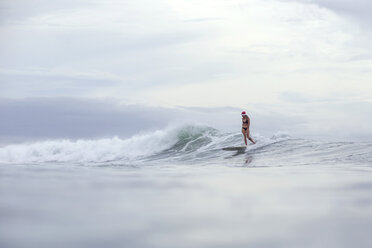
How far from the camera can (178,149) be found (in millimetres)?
20422

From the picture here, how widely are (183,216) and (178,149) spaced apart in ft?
56.3

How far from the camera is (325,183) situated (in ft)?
18.9

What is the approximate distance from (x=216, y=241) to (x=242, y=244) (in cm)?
16

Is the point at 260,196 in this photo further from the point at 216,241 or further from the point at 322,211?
the point at 216,241

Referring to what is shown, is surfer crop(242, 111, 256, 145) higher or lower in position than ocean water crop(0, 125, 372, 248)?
higher

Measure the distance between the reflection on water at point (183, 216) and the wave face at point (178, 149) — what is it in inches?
386

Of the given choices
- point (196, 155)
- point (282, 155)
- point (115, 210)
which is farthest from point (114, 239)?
point (196, 155)

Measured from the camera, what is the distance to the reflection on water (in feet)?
8.34

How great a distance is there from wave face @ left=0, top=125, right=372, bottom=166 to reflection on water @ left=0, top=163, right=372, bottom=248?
9817 mm

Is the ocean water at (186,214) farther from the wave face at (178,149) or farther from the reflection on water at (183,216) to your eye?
the wave face at (178,149)

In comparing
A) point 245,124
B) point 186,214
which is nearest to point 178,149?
point 245,124

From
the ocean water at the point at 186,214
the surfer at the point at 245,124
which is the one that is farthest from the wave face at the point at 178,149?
the ocean water at the point at 186,214

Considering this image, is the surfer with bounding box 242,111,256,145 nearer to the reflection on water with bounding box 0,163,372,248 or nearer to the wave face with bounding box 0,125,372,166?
the wave face with bounding box 0,125,372,166

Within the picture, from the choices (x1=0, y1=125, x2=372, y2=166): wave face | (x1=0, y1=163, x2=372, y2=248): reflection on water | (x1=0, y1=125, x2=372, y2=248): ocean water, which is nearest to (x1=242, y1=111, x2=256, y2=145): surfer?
(x1=0, y1=125, x2=372, y2=166): wave face
